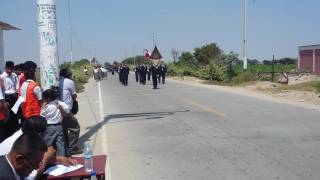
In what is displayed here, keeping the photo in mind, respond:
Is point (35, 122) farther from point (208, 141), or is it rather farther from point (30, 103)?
point (208, 141)

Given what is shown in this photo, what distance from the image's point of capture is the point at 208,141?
1148 centimetres

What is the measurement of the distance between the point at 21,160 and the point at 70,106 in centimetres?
768

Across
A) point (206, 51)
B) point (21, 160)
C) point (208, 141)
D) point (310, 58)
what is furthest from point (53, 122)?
point (206, 51)

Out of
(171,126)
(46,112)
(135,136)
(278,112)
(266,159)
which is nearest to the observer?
(46,112)

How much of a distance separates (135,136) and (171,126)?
5.65 feet

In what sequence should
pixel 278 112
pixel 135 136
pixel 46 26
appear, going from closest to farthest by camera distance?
pixel 46 26
pixel 135 136
pixel 278 112

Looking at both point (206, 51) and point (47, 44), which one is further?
point (206, 51)

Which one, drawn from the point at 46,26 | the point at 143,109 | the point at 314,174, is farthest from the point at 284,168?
the point at 143,109

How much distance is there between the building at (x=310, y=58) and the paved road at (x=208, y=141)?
153 feet

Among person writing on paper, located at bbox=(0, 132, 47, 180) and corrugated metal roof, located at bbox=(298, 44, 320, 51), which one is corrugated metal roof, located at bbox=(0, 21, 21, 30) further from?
corrugated metal roof, located at bbox=(298, 44, 320, 51)

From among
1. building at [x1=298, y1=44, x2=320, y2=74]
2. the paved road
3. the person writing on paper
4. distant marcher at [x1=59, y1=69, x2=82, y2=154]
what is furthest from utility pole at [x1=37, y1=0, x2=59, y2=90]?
building at [x1=298, y1=44, x2=320, y2=74]

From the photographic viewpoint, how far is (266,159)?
9336mm

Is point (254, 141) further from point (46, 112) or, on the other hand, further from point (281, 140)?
point (46, 112)

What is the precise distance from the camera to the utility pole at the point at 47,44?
11062 millimetres
